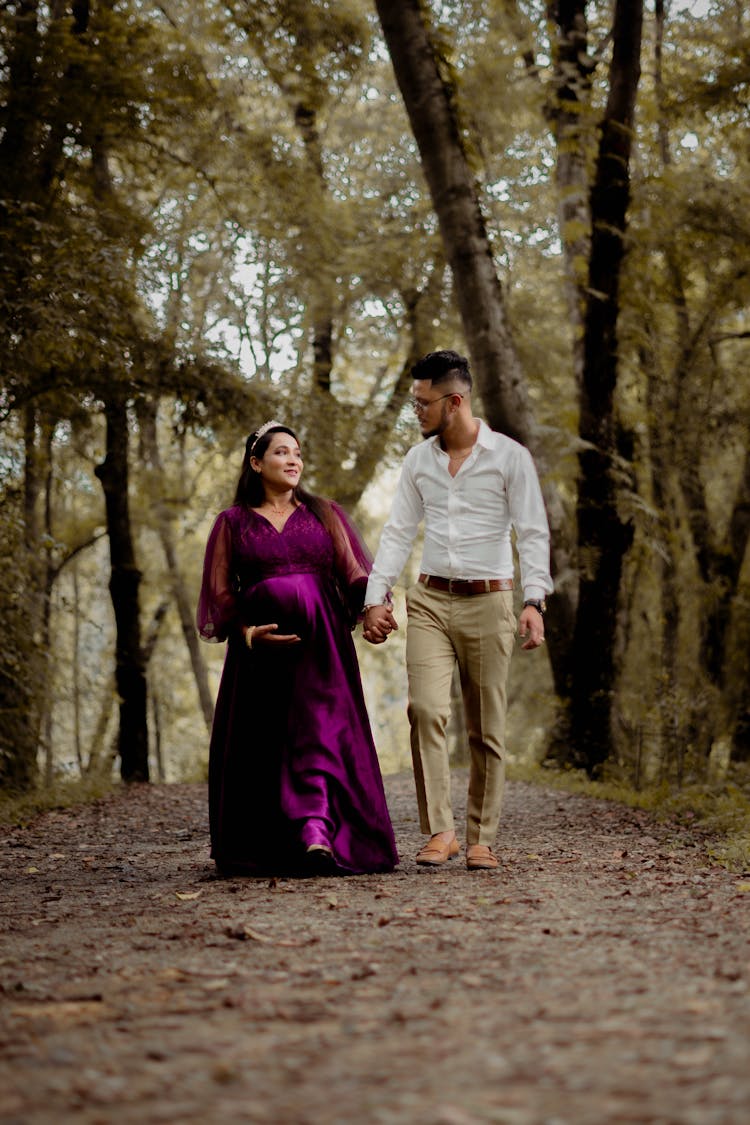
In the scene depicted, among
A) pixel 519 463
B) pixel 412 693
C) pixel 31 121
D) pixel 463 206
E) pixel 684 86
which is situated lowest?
pixel 412 693

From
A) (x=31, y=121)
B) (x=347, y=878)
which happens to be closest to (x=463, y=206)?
(x=31, y=121)

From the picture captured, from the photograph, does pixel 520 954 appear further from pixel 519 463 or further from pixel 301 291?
pixel 301 291

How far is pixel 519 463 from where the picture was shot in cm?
639

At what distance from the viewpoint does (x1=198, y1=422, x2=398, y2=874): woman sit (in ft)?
21.4

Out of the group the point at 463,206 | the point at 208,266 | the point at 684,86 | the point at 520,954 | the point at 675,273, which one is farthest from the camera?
the point at 208,266

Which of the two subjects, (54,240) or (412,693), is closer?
(412,693)

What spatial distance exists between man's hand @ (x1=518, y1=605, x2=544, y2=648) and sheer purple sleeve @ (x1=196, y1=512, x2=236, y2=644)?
5.37ft

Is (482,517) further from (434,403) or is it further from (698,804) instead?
(698,804)

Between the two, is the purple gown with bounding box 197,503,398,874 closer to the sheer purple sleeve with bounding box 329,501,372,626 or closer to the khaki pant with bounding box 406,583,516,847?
the sheer purple sleeve with bounding box 329,501,372,626

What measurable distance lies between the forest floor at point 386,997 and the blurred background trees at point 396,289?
6.29 metres

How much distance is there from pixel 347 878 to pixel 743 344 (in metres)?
18.7

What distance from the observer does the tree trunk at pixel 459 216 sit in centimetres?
1163

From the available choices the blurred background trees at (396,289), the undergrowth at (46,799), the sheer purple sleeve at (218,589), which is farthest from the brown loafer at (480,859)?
the blurred background trees at (396,289)

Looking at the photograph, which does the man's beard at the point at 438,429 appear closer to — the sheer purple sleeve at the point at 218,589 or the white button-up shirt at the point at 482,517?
the white button-up shirt at the point at 482,517
